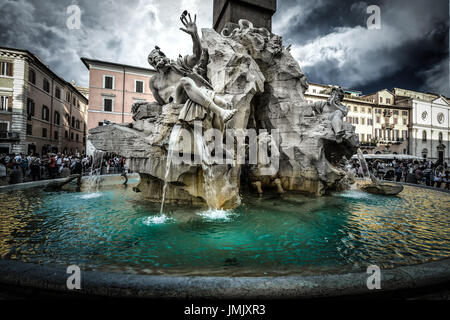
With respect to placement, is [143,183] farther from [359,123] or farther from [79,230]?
[359,123]

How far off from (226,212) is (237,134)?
214cm

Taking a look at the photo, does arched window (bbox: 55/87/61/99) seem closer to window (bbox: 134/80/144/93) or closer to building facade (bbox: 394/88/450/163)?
window (bbox: 134/80/144/93)

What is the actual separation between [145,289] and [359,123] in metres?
48.6

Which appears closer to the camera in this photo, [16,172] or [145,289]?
[145,289]

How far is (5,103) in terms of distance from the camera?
2470 cm

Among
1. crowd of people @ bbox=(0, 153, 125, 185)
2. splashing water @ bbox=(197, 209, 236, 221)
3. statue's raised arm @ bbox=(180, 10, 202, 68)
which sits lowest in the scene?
splashing water @ bbox=(197, 209, 236, 221)

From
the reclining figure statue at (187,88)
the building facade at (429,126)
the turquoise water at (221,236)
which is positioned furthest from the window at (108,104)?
the building facade at (429,126)

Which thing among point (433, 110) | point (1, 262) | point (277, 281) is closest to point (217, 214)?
point (277, 281)

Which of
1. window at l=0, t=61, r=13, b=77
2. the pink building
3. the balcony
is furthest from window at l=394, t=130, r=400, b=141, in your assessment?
window at l=0, t=61, r=13, b=77

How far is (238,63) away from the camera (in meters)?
5.86

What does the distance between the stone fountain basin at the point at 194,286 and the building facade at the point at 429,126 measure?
5572 centimetres

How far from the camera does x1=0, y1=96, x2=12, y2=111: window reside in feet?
80.6

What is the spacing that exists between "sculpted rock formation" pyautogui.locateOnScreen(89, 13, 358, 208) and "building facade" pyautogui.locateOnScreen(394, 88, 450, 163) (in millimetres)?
48694

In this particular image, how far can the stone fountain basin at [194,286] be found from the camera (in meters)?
1.65
